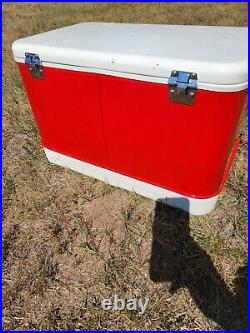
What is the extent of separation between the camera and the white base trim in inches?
71.9

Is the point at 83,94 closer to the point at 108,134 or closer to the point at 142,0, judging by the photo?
the point at 108,134

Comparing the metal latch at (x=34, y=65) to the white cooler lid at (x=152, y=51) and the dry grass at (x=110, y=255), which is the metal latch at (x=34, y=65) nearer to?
the white cooler lid at (x=152, y=51)

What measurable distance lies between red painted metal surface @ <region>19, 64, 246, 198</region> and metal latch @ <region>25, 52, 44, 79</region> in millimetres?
45

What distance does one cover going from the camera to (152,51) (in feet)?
4.79

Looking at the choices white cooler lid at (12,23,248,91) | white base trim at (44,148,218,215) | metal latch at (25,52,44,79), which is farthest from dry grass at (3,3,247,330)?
white cooler lid at (12,23,248,91)

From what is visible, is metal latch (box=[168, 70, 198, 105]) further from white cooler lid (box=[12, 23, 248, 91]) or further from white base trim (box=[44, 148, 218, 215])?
white base trim (box=[44, 148, 218, 215])

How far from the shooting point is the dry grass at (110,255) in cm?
152

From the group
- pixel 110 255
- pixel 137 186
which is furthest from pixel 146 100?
pixel 110 255

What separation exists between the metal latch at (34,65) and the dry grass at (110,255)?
769 mm

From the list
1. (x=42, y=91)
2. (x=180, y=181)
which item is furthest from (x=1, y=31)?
(x=180, y=181)

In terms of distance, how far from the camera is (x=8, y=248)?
1.87m

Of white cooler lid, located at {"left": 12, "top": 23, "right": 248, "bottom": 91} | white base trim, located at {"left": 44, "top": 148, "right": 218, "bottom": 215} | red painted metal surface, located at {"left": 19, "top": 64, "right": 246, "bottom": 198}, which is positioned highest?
white cooler lid, located at {"left": 12, "top": 23, "right": 248, "bottom": 91}

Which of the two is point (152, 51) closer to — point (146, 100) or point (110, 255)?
point (146, 100)

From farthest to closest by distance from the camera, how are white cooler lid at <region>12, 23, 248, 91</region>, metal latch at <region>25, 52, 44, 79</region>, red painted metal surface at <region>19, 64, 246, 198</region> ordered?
metal latch at <region>25, 52, 44, 79</region> → red painted metal surface at <region>19, 64, 246, 198</region> → white cooler lid at <region>12, 23, 248, 91</region>
